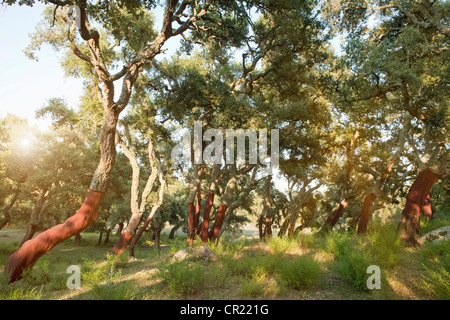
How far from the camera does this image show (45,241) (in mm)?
7695

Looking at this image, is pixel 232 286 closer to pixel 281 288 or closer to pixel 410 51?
pixel 281 288

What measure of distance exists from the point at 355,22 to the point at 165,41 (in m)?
10.0

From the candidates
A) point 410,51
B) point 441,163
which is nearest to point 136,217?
point 441,163

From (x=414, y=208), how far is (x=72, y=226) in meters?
12.4

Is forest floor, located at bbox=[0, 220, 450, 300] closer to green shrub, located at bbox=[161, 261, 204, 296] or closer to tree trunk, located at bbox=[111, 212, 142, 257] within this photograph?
green shrub, located at bbox=[161, 261, 204, 296]

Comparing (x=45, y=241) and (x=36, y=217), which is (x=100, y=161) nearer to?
(x=45, y=241)

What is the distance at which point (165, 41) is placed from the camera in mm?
9391

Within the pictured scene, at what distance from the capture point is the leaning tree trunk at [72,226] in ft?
24.4

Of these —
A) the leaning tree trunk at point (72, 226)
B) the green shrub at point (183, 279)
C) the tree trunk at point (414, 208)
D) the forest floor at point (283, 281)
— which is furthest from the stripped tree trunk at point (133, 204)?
the tree trunk at point (414, 208)

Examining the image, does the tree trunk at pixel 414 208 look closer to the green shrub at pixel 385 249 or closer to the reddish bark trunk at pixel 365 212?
the green shrub at pixel 385 249

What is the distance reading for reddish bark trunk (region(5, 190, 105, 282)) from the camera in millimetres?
7371

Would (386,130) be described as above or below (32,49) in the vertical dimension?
below

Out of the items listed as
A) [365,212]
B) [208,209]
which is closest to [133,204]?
[208,209]

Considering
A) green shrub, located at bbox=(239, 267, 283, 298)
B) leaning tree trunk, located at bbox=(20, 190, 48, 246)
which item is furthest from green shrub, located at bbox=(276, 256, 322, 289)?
leaning tree trunk, located at bbox=(20, 190, 48, 246)
